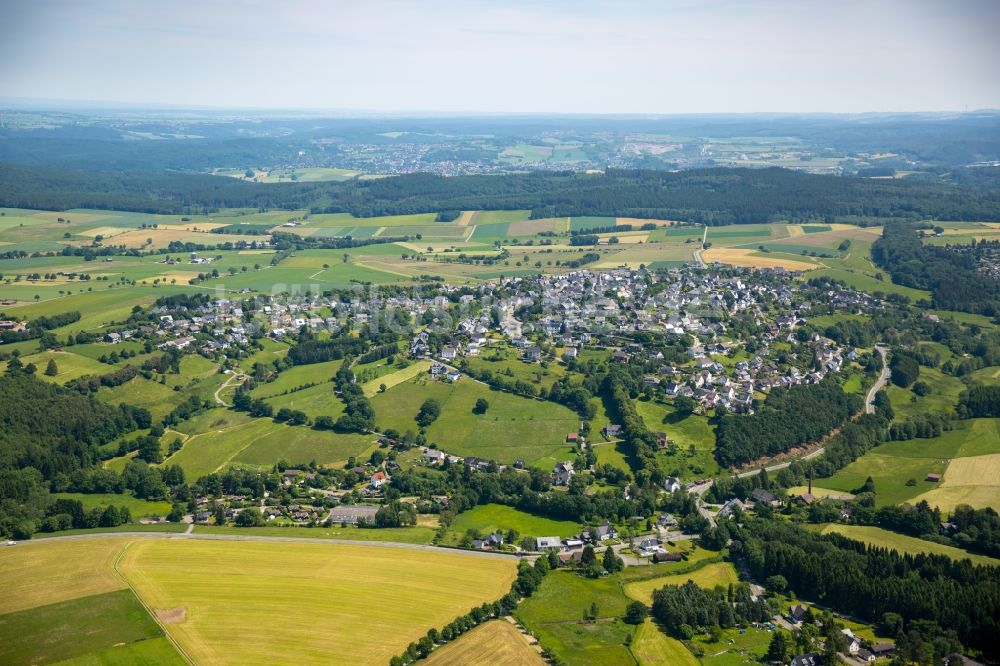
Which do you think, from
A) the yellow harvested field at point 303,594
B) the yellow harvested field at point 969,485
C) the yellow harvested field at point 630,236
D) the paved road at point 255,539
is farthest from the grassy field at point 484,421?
the yellow harvested field at point 630,236

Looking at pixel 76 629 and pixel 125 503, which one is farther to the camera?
pixel 125 503

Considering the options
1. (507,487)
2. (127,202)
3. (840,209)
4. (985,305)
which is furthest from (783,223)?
(127,202)

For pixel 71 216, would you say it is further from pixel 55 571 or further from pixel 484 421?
pixel 55 571

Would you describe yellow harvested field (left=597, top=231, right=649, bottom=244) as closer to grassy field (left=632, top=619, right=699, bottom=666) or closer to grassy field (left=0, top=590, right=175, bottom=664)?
grassy field (left=632, top=619, right=699, bottom=666)

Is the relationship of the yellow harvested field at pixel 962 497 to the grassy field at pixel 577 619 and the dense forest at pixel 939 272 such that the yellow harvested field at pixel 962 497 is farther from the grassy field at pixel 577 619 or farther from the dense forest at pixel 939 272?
the dense forest at pixel 939 272

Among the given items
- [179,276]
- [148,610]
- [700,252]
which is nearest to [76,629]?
[148,610]

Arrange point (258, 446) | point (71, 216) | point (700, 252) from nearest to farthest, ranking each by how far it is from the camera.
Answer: point (258, 446), point (700, 252), point (71, 216)

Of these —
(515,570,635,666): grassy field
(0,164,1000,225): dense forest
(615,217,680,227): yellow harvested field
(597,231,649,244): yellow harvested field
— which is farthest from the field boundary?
(0,164,1000,225): dense forest
